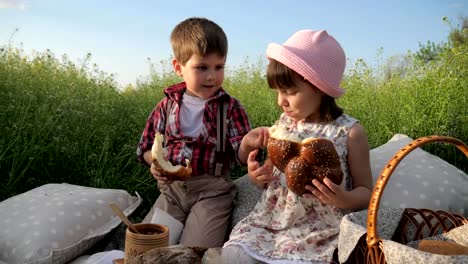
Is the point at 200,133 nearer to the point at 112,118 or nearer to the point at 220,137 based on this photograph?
the point at 220,137

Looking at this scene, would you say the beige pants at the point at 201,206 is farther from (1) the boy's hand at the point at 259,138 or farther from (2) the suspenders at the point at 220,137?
(1) the boy's hand at the point at 259,138

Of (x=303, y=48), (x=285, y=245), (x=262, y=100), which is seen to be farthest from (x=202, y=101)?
(x=262, y=100)

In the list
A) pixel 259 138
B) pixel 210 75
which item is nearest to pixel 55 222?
pixel 210 75

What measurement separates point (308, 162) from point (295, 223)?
1.18ft

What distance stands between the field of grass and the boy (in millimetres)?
1108

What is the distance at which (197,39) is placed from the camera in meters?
2.83

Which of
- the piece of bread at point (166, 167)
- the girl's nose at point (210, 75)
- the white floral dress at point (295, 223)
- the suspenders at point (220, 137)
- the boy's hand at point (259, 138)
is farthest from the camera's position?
the suspenders at point (220, 137)

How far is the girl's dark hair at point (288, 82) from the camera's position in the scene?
2311mm

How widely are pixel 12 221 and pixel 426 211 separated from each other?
2190 mm

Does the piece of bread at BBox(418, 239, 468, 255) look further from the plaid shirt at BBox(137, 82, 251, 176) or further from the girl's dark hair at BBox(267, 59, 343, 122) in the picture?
the plaid shirt at BBox(137, 82, 251, 176)

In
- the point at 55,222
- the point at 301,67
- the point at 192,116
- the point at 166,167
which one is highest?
the point at 301,67

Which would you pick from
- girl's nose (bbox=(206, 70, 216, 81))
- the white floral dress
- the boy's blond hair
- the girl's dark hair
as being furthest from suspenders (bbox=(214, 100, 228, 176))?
the girl's dark hair

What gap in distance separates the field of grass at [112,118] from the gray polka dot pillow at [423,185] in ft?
4.03

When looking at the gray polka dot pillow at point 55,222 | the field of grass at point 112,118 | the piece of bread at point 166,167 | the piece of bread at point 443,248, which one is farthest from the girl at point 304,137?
the field of grass at point 112,118
